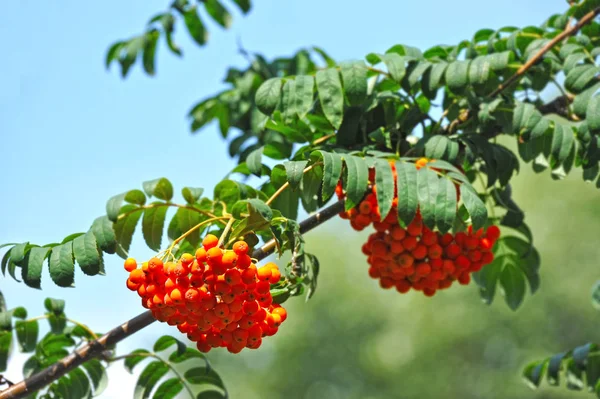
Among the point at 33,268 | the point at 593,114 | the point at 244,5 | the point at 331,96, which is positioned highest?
the point at 244,5

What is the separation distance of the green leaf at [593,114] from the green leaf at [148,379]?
1.48 m

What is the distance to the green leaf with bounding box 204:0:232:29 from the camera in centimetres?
379

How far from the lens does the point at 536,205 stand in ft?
53.2

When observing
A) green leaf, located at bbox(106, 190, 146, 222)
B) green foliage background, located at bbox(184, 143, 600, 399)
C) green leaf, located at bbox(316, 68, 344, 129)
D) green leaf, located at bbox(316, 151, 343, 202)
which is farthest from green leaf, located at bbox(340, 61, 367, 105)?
green foliage background, located at bbox(184, 143, 600, 399)

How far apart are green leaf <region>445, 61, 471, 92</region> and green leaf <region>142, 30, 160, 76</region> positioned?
6.10 ft

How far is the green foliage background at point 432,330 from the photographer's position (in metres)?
15.9

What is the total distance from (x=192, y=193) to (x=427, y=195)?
66 cm

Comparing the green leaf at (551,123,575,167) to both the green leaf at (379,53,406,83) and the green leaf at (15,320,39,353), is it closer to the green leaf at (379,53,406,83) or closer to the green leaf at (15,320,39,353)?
the green leaf at (379,53,406,83)

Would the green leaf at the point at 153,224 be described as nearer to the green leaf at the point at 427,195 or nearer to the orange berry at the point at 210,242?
the orange berry at the point at 210,242

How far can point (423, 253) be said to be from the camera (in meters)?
2.39

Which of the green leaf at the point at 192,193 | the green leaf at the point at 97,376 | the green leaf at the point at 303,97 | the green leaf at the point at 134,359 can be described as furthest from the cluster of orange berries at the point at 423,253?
the green leaf at the point at 97,376

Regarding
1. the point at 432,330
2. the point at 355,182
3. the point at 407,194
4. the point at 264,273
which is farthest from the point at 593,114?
the point at 432,330

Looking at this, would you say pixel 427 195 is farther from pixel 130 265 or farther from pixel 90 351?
pixel 90 351

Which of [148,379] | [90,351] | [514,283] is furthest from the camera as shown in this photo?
[514,283]
